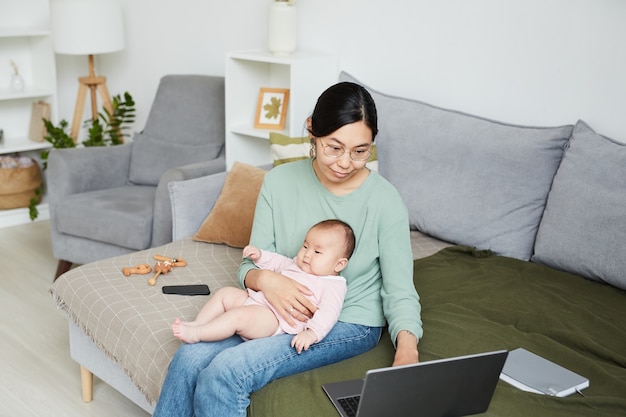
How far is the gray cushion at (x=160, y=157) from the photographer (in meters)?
3.59

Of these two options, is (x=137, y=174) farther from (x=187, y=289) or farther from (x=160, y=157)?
(x=187, y=289)

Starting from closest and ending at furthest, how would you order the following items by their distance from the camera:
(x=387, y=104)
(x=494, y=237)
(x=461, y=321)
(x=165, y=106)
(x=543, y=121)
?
(x=461, y=321) < (x=494, y=237) < (x=543, y=121) < (x=387, y=104) < (x=165, y=106)

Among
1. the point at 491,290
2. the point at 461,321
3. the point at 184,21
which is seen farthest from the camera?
the point at 184,21

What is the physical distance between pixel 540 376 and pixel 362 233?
1.76 ft

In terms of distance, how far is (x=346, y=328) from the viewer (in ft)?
6.05

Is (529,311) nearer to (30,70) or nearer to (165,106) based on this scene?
(165,106)

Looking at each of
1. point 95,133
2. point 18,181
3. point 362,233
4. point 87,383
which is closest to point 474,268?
point 362,233

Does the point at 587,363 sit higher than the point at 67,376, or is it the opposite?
the point at 587,363

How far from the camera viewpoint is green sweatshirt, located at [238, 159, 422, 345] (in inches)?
72.2

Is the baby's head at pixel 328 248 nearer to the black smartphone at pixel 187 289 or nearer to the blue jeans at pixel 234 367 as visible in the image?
the blue jeans at pixel 234 367

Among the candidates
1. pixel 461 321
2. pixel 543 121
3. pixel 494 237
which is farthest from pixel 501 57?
pixel 461 321

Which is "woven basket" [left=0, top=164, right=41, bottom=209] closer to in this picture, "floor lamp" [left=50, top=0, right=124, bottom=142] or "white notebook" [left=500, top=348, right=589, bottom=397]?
"floor lamp" [left=50, top=0, right=124, bottom=142]

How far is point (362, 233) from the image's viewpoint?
190 centimetres

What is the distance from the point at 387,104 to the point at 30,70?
2.54 metres
